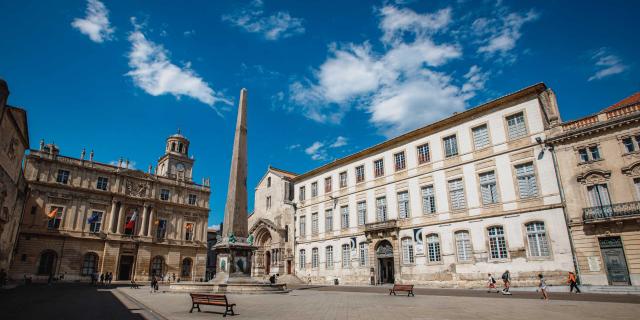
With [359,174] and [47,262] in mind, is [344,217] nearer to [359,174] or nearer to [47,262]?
[359,174]

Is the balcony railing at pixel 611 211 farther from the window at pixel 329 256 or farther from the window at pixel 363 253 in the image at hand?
the window at pixel 329 256

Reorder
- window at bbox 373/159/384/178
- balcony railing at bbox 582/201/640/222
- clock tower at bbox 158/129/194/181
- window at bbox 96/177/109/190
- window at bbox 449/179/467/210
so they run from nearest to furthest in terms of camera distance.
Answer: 1. balcony railing at bbox 582/201/640/222
2. window at bbox 449/179/467/210
3. window at bbox 373/159/384/178
4. window at bbox 96/177/109/190
5. clock tower at bbox 158/129/194/181

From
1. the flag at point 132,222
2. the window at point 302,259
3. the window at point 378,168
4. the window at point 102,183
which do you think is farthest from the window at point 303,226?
the window at point 102,183

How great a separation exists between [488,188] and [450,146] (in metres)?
3.94

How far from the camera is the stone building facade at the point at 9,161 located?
1950 centimetres

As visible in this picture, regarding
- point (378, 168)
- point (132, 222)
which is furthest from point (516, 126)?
point (132, 222)

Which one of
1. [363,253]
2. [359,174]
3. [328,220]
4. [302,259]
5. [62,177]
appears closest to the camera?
[363,253]

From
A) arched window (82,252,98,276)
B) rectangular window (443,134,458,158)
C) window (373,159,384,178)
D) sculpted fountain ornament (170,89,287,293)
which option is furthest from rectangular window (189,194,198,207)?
rectangular window (443,134,458,158)

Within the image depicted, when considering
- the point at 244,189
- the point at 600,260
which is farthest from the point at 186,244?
the point at 600,260

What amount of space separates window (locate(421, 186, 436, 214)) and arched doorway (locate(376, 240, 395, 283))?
4.10m

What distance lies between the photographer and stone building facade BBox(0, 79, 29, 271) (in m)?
19.5

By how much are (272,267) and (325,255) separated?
26.3 ft

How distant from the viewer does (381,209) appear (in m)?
27.6

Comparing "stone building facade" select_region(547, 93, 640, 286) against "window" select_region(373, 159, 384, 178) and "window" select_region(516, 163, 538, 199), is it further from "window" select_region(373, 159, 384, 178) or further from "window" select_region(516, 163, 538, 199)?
"window" select_region(373, 159, 384, 178)
